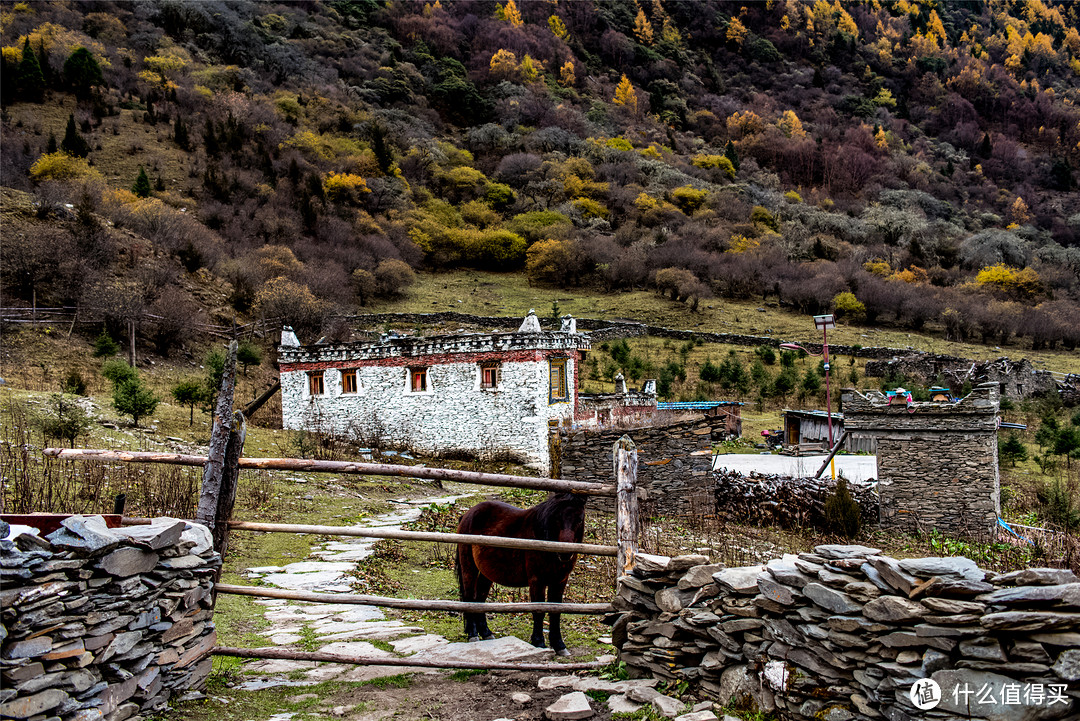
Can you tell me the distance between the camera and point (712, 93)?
133750 millimetres

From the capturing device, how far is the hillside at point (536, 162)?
44844 millimetres

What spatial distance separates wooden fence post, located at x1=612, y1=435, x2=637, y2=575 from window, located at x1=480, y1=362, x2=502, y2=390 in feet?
58.4

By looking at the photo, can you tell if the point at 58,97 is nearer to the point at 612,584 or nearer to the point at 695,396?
the point at 695,396

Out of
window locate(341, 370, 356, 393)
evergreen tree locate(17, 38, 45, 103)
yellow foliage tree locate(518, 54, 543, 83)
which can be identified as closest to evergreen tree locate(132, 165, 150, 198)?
evergreen tree locate(17, 38, 45, 103)

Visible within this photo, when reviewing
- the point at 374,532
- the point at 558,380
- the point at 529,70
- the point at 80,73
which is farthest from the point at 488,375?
the point at 529,70

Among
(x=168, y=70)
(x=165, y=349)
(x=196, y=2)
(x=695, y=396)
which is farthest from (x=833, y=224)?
(x=196, y=2)

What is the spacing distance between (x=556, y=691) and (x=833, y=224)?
8406cm

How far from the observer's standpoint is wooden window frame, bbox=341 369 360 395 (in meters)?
24.1

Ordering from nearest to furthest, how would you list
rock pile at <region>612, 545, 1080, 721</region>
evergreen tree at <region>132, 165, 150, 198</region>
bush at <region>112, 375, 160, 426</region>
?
rock pile at <region>612, 545, 1080, 721</region>, bush at <region>112, 375, 160, 426</region>, evergreen tree at <region>132, 165, 150, 198</region>

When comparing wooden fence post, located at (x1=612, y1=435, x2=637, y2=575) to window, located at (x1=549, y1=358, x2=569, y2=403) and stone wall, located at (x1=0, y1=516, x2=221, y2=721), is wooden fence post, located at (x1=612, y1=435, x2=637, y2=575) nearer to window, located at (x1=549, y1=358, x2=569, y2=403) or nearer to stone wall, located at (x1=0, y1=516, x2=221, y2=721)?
stone wall, located at (x1=0, y1=516, x2=221, y2=721)

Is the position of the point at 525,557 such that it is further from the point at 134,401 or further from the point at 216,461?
the point at 134,401

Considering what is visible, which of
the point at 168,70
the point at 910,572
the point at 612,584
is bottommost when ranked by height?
the point at 612,584

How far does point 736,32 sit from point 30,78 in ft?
432

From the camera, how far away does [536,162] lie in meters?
85.1
